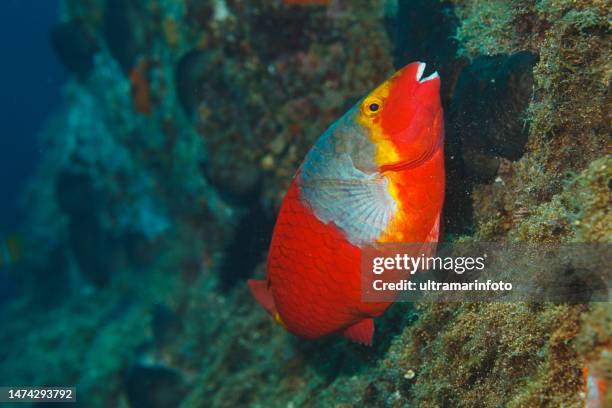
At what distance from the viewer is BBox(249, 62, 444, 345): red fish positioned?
2.01 meters

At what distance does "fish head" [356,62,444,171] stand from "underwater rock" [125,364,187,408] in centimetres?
480

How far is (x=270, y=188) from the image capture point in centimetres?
555

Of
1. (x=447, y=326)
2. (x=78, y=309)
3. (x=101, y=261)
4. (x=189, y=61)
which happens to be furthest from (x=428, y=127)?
(x=78, y=309)

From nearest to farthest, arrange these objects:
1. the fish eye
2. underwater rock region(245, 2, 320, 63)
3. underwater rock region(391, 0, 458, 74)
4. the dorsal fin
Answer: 1. the fish eye
2. the dorsal fin
3. underwater rock region(391, 0, 458, 74)
4. underwater rock region(245, 2, 320, 63)

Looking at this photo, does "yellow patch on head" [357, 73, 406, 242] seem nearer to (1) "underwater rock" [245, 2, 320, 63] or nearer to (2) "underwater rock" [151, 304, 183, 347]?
(1) "underwater rock" [245, 2, 320, 63]

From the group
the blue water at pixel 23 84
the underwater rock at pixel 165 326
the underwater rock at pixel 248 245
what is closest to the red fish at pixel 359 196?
the underwater rock at pixel 248 245

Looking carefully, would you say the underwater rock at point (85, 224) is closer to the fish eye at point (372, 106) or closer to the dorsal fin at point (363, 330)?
the dorsal fin at point (363, 330)

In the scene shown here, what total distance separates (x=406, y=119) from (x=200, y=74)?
14.3 feet

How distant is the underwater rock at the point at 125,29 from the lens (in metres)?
7.83

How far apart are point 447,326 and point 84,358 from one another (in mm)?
8070

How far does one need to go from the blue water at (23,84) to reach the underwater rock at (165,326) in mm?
46827

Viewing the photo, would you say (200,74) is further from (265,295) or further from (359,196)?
(359,196)

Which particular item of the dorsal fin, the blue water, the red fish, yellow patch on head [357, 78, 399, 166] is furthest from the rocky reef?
the blue water

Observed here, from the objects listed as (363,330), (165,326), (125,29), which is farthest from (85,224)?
(363,330)
